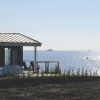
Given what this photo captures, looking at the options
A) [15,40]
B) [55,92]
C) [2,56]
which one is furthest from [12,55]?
[55,92]

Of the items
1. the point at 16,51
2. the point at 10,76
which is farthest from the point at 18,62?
the point at 10,76

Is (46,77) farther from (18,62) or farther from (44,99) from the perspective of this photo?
(44,99)

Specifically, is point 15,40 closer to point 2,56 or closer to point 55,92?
point 2,56

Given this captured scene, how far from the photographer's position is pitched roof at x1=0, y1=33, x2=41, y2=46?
32.8 meters

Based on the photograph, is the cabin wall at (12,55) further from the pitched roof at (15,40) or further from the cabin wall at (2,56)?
the pitched roof at (15,40)

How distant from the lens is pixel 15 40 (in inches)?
1326

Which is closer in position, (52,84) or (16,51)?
(52,84)

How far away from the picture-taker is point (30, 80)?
29.9m

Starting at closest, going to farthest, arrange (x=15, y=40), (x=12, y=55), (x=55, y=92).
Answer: (x=55, y=92) → (x=15, y=40) → (x=12, y=55)

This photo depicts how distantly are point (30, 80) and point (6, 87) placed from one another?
2315mm

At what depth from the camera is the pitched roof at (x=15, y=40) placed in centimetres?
3275

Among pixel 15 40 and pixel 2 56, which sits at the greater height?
pixel 15 40

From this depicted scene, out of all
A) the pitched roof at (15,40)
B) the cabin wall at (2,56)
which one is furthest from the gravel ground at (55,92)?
the cabin wall at (2,56)

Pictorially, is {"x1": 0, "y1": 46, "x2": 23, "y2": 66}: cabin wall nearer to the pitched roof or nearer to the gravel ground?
the pitched roof
